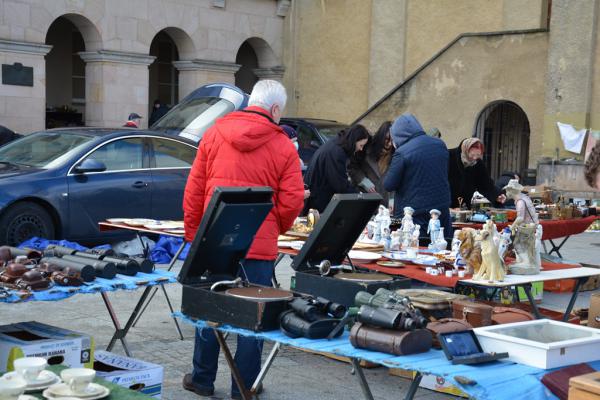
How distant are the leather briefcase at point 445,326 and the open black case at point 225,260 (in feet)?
2.27

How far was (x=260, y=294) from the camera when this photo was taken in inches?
179

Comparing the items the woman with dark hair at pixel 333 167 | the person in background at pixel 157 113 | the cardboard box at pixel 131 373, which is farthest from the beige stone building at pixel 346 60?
the cardboard box at pixel 131 373

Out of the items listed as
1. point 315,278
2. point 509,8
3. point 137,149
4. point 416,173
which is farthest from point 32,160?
point 509,8

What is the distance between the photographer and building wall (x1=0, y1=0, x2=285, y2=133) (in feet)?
65.3

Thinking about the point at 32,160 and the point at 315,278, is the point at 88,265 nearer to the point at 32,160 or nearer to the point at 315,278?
the point at 315,278

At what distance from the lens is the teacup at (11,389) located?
3.08 meters

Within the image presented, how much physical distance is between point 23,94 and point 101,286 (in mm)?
15680

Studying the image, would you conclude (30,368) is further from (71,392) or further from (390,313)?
(390,313)

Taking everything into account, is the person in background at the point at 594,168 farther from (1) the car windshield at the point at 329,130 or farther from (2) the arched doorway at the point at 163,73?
(2) the arched doorway at the point at 163,73

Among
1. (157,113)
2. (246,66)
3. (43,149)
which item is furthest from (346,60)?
(43,149)

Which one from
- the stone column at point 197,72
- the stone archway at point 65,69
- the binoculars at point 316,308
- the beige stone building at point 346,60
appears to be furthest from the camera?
the stone archway at point 65,69

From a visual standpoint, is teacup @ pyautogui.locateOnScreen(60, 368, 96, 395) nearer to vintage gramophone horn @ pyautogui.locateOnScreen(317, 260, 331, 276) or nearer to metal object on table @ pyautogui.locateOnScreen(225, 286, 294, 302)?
metal object on table @ pyautogui.locateOnScreen(225, 286, 294, 302)

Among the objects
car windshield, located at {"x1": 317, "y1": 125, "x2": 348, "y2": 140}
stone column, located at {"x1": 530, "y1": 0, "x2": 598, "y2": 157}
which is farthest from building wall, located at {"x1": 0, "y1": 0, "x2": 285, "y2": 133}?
stone column, located at {"x1": 530, "y1": 0, "x2": 598, "y2": 157}

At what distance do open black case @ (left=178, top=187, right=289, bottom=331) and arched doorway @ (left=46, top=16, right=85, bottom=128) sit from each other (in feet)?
66.4
